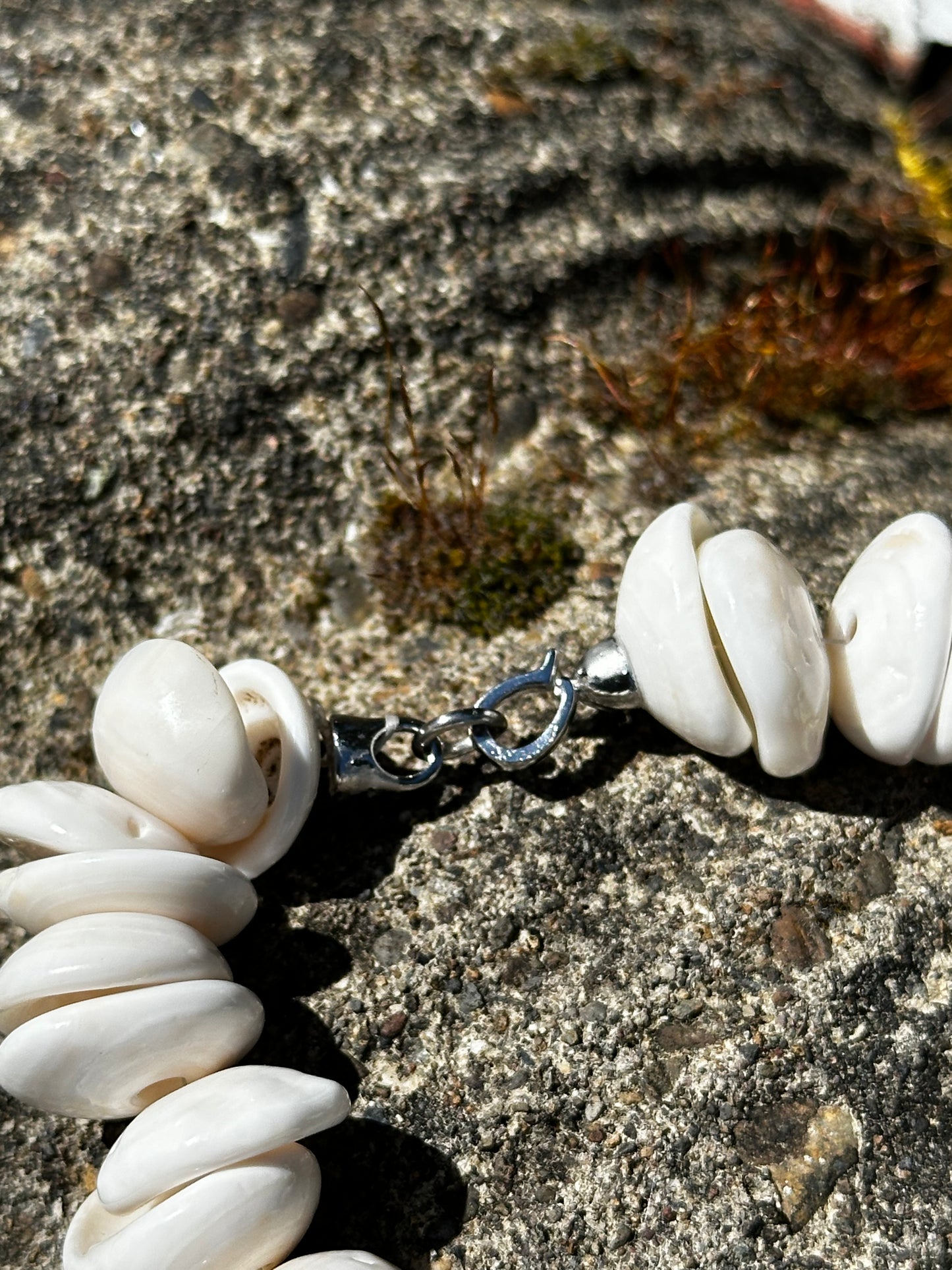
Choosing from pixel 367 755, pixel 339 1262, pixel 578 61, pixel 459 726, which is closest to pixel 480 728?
pixel 459 726

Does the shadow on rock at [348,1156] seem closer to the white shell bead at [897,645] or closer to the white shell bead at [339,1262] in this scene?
the white shell bead at [339,1262]

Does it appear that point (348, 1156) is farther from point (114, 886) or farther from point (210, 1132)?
point (114, 886)

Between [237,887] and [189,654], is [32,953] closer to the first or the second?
[237,887]

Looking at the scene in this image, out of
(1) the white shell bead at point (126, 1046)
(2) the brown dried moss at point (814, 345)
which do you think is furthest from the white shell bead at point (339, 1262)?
(2) the brown dried moss at point (814, 345)

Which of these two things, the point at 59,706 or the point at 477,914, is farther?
the point at 59,706

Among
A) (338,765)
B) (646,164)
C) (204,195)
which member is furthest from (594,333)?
(338,765)

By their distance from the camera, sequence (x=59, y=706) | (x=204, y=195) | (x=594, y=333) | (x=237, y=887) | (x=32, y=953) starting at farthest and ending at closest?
1. (x=594, y=333)
2. (x=204, y=195)
3. (x=59, y=706)
4. (x=237, y=887)
5. (x=32, y=953)

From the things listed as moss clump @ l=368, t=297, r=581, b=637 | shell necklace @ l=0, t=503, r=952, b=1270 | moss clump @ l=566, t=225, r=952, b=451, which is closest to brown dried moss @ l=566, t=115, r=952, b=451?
moss clump @ l=566, t=225, r=952, b=451
